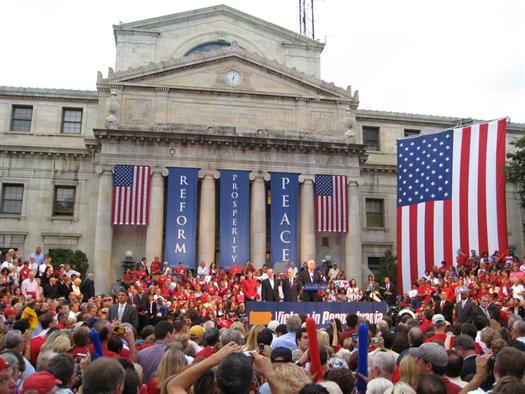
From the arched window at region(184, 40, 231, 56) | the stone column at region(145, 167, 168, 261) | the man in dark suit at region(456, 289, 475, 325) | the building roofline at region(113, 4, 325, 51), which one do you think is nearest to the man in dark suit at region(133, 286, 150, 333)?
the man in dark suit at region(456, 289, 475, 325)

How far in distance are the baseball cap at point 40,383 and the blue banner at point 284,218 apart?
28490 millimetres

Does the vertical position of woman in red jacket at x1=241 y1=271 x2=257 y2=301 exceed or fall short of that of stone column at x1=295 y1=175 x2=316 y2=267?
it falls short

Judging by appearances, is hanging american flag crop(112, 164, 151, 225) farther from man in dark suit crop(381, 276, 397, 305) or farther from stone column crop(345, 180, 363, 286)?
man in dark suit crop(381, 276, 397, 305)

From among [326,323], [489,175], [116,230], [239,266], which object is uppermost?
[489,175]

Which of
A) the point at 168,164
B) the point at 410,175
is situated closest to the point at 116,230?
the point at 168,164

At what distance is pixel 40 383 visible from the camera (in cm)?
504

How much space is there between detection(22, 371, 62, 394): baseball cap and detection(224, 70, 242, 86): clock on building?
34.0m

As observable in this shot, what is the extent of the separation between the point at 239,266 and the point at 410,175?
12.2m

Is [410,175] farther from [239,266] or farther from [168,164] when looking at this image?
[168,164]

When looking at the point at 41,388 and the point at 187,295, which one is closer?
the point at 41,388

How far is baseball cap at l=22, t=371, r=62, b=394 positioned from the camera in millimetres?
5023

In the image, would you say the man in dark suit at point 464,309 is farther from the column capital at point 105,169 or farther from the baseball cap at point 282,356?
the column capital at point 105,169

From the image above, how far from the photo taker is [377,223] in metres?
42.5

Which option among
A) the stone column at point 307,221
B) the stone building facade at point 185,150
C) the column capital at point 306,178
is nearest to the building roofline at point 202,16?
the stone building facade at point 185,150
